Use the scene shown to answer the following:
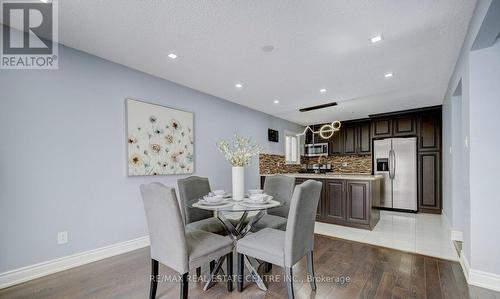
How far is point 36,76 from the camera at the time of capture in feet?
7.50

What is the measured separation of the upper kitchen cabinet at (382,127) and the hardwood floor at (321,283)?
3582 mm

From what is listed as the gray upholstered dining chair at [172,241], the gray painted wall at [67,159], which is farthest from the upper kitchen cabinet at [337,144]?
the gray upholstered dining chair at [172,241]

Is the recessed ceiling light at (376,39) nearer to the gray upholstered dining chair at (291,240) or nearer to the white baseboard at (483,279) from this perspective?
the gray upholstered dining chair at (291,240)

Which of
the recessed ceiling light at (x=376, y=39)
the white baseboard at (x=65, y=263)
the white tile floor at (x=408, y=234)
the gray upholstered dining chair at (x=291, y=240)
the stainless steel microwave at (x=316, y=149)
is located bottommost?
the white tile floor at (x=408, y=234)

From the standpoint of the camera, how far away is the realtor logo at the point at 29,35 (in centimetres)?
189

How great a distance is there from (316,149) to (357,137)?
3.90 feet

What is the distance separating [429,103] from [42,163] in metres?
6.35

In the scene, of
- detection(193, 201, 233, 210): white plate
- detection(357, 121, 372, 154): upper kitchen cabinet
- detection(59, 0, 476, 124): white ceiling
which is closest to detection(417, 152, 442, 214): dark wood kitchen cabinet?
detection(357, 121, 372, 154): upper kitchen cabinet

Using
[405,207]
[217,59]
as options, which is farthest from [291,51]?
[405,207]

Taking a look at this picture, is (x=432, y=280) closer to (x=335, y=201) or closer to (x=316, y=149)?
(x=335, y=201)

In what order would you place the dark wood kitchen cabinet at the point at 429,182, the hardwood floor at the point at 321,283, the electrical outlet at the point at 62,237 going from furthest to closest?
the dark wood kitchen cabinet at the point at 429,182 < the electrical outlet at the point at 62,237 < the hardwood floor at the point at 321,283

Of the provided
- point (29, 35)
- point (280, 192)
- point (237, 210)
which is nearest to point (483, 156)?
point (280, 192)

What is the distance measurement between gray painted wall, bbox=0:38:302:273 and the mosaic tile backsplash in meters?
2.66

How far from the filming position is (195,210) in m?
2.66
